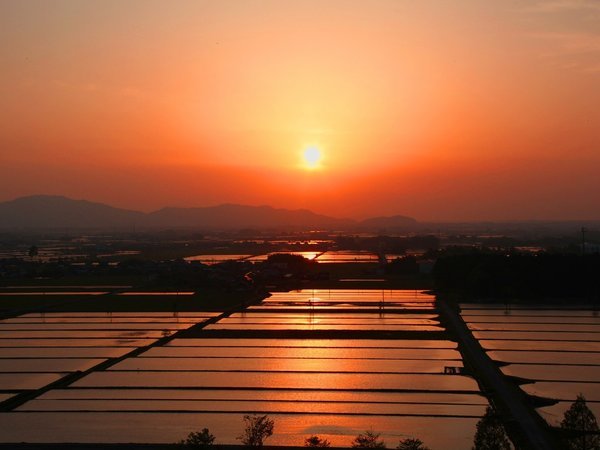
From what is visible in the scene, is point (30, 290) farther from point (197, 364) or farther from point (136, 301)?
point (197, 364)

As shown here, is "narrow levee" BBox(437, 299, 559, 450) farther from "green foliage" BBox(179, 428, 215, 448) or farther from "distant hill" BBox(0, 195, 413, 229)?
"distant hill" BBox(0, 195, 413, 229)

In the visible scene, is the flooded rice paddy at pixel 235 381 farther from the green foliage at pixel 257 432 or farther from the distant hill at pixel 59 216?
the distant hill at pixel 59 216

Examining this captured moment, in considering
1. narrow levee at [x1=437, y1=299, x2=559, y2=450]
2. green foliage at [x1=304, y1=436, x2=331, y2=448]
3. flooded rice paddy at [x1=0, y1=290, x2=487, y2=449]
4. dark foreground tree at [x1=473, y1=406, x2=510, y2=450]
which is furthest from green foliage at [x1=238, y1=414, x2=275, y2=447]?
narrow levee at [x1=437, y1=299, x2=559, y2=450]

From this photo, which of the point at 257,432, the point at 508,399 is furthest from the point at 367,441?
the point at 508,399

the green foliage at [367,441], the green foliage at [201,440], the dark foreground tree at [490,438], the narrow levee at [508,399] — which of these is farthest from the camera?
the narrow levee at [508,399]

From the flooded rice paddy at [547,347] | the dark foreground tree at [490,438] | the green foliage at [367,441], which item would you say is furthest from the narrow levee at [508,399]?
the green foliage at [367,441]


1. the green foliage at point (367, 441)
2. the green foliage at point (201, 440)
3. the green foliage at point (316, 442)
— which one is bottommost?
the green foliage at point (316, 442)
